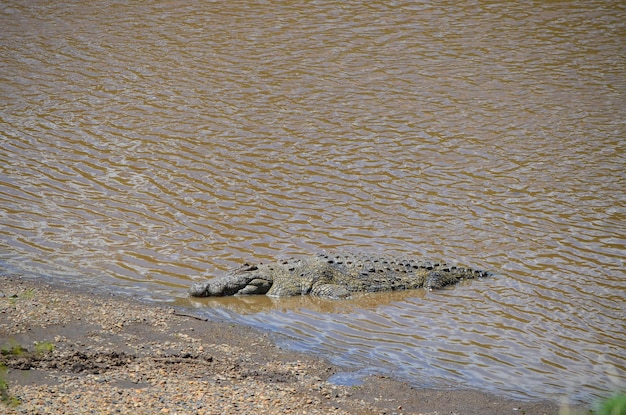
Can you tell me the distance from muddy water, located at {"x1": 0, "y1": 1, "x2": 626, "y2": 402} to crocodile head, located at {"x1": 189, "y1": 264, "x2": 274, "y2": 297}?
0.15 meters

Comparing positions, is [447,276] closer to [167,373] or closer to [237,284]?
[237,284]

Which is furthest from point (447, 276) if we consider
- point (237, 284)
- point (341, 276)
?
point (237, 284)

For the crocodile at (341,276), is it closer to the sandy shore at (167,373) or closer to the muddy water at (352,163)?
the muddy water at (352,163)

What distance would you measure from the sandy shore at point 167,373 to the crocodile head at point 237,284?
2.46 ft

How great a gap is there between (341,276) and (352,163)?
3.85 meters

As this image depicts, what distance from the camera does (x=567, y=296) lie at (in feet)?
29.6

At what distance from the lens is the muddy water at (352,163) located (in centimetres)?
847

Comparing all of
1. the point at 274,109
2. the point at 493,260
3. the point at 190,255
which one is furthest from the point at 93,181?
the point at 493,260

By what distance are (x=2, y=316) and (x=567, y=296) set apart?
5.92m

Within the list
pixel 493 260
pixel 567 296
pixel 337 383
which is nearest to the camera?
pixel 337 383

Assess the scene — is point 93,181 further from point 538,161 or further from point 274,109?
point 538,161

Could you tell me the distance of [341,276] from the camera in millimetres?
9312

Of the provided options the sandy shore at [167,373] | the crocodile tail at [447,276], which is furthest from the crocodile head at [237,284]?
the crocodile tail at [447,276]

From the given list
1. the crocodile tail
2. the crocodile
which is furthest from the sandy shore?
the crocodile tail
